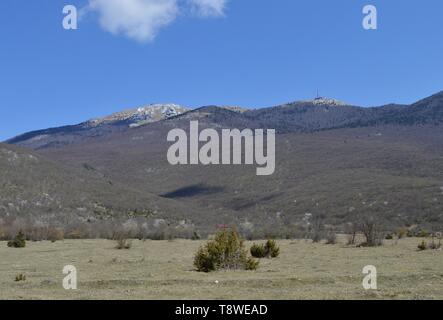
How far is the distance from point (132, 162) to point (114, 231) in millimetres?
67032

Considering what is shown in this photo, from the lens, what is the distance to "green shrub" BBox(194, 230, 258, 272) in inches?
710

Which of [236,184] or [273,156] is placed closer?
[236,184]

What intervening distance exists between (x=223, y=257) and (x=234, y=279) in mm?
3464

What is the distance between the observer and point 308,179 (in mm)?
74875

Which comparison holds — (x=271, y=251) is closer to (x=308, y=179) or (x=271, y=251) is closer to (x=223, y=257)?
(x=223, y=257)

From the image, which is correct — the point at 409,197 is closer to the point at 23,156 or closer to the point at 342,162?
the point at 342,162

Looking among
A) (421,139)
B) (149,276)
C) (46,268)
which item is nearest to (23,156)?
(46,268)

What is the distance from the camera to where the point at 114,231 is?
128 ft

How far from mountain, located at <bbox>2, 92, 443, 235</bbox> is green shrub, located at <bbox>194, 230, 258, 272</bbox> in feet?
74.4
